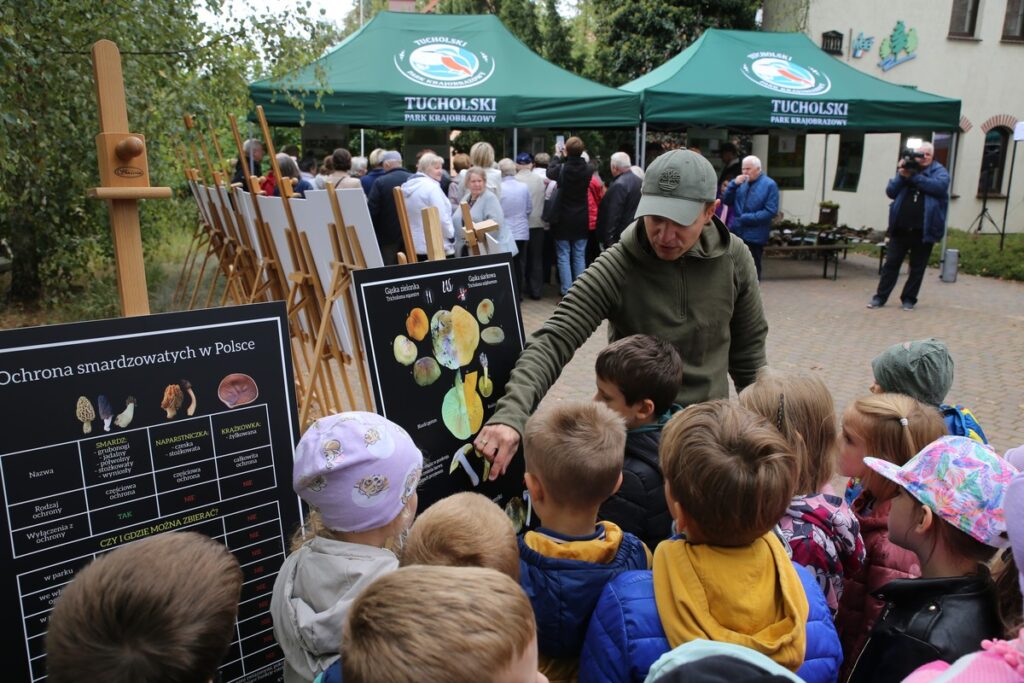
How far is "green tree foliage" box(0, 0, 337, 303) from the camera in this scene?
5.23m

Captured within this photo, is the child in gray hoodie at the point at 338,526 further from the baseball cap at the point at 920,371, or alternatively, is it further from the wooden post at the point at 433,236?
the baseball cap at the point at 920,371

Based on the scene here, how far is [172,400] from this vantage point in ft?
6.91

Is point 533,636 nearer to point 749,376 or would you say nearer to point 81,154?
point 749,376

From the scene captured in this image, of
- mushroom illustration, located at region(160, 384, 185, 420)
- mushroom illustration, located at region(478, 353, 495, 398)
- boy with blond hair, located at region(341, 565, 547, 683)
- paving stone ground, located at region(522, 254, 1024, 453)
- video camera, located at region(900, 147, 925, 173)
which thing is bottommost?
paving stone ground, located at region(522, 254, 1024, 453)

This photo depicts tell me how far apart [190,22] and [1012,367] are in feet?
28.1

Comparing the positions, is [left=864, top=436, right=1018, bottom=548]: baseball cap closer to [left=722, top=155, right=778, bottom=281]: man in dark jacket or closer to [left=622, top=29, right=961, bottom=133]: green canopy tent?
[left=722, top=155, right=778, bottom=281]: man in dark jacket

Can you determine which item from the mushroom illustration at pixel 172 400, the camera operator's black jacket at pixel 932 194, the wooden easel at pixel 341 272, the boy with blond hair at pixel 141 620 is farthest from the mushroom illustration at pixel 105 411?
the camera operator's black jacket at pixel 932 194

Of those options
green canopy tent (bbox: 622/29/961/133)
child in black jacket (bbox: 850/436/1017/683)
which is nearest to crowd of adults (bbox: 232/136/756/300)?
green canopy tent (bbox: 622/29/961/133)

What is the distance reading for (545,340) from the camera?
108 inches

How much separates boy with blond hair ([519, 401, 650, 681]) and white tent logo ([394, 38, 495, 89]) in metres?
9.59

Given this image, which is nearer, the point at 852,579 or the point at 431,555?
the point at 431,555

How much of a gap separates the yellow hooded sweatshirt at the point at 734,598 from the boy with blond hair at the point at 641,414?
55cm

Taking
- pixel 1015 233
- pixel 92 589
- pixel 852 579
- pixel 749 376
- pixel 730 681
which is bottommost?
pixel 1015 233

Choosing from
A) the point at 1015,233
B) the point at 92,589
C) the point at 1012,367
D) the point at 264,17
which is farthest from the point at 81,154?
the point at 1015,233
